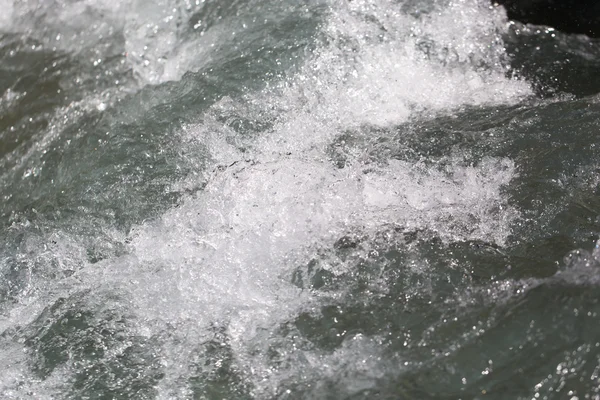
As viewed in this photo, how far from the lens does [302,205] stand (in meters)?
2.72

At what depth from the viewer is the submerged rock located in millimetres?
3768

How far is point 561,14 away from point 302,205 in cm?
203

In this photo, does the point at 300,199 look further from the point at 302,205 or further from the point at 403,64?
the point at 403,64

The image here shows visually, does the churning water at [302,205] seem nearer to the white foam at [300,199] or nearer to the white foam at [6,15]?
the white foam at [300,199]

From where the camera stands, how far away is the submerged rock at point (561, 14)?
377cm

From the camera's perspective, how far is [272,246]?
8.61 ft

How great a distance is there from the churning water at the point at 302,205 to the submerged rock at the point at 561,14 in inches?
3.1

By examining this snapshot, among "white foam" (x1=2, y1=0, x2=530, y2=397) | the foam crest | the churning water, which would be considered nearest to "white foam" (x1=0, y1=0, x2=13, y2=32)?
the churning water

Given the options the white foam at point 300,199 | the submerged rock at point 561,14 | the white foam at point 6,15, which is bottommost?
the submerged rock at point 561,14

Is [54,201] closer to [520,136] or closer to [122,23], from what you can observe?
[122,23]

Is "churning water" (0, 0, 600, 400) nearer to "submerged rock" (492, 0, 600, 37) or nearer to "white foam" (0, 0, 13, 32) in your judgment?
"submerged rock" (492, 0, 600, 37)

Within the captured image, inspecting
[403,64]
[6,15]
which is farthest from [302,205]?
[6,15]

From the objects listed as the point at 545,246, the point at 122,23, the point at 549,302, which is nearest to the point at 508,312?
the point at 549,302

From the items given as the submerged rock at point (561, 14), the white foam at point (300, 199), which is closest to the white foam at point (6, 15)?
the white foam at point (300, 199)
